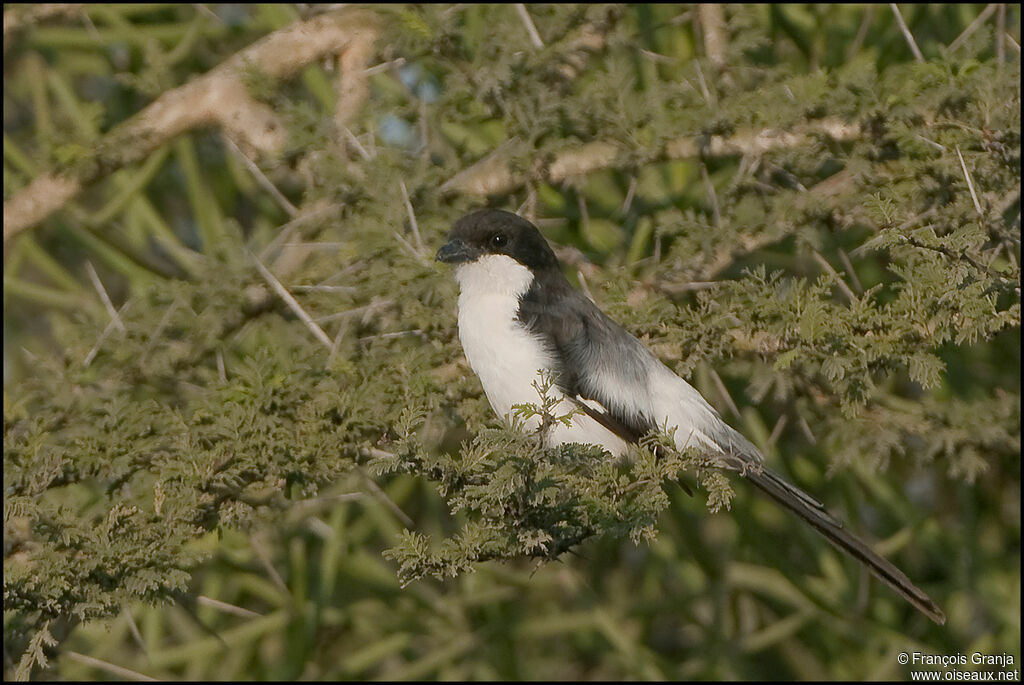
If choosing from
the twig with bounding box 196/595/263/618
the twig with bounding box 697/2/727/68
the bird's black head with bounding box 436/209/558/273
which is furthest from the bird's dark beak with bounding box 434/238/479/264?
the twig with bounding box 697/2/727/68

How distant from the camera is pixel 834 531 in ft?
12.7

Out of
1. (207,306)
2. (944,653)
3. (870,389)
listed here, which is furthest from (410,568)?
(944,653)

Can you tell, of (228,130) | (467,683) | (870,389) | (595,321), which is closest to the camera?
(870,389)

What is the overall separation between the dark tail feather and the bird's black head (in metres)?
1.11

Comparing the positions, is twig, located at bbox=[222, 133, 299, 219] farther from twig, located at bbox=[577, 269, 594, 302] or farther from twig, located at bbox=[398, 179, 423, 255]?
twig, located at bbox=[577, 269, 594, 302]

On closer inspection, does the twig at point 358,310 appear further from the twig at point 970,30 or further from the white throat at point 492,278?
the twig at point 970,30

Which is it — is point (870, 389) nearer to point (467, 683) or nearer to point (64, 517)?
point (64, 517)

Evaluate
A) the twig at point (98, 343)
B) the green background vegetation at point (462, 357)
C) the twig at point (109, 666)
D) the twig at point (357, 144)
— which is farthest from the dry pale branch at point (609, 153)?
the twig at point (109, 666)

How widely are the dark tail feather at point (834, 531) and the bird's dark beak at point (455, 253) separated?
1.18 metres

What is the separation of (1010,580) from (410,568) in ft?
13.1

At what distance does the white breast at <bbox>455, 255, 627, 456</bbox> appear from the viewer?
3961mm

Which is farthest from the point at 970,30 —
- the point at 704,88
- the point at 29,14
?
the point at 29,14

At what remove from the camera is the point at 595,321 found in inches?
162

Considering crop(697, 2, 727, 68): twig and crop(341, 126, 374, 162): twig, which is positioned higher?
crop(341, 126, 374, 162): twig
